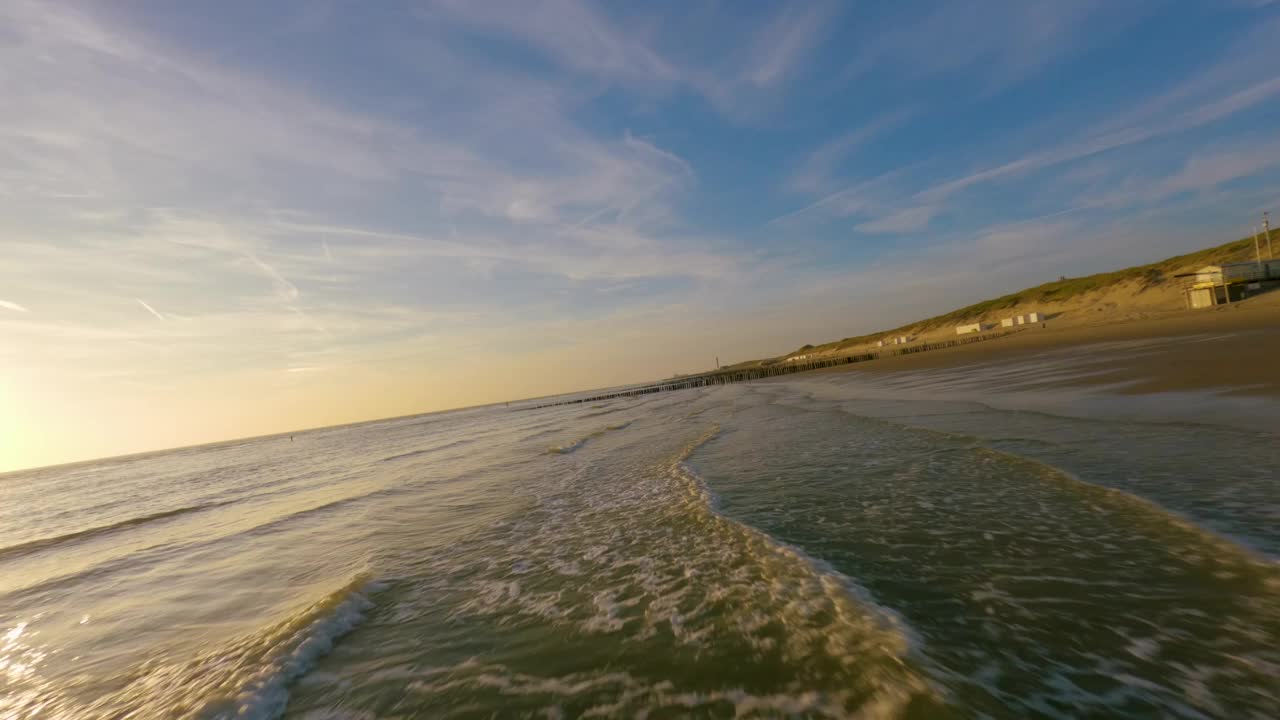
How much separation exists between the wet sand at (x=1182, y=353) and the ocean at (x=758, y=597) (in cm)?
261

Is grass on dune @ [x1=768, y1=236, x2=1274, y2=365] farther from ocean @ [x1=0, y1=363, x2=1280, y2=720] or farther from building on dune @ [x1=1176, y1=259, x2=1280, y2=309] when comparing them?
ocean @ [x1=0, y1=363, x2=1280, y2=720]

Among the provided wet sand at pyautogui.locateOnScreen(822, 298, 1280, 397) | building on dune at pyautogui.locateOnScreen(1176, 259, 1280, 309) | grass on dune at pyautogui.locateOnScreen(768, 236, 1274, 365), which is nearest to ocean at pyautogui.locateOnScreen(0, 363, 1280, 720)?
wet sand at pyautogui.locateOnScreen(822, 298, 1280, 397)

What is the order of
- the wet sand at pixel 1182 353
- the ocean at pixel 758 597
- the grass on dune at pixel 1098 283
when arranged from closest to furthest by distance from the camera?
the ocean at pixel 758 597 → the wet sand at pixel 1182 353 → the grass on dune at pixel 1098 283

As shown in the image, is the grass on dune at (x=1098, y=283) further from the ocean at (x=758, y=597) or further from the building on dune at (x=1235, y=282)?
the ocean at (x=758, y=597)

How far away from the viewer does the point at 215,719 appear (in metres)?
3.97

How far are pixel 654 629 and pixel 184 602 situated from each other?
7.73 metres

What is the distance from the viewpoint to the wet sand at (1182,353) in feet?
37.8

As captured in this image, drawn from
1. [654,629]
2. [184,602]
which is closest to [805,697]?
[654,629]

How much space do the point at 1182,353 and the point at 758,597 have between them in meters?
20.9

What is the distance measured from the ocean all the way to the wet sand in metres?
2.61

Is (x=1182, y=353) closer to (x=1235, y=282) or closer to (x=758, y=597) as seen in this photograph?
(x=758, y=597)

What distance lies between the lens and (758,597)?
4.70 meters

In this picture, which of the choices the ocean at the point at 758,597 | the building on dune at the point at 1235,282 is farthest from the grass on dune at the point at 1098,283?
the ocean at the point at 758,597

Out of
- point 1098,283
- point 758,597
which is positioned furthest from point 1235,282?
point 758,597
